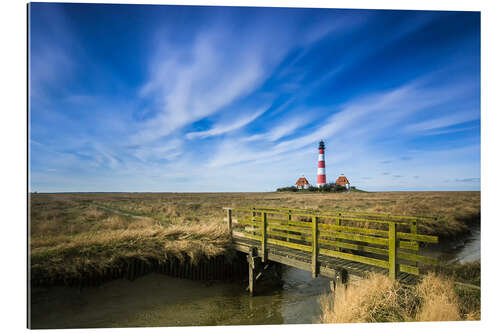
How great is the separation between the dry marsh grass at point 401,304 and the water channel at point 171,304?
1.35 metres

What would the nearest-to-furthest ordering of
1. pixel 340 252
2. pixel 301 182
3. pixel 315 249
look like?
1. pixel 340 252
2. pixel 315 249
3. pixel 301 182

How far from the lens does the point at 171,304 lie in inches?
220

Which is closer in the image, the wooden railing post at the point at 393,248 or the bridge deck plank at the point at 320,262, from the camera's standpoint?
the wooden railing post at the point at 393,248

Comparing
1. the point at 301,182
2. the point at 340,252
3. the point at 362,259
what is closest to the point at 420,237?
the point at 362,259

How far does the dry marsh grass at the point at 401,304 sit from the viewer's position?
364 cm

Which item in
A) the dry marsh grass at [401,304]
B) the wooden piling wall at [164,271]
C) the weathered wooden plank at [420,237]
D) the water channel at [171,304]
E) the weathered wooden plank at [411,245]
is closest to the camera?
the dry marsh grass at [401,304]

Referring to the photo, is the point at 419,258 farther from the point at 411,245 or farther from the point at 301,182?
the point at 301,182

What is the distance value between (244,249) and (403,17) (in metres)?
6.34

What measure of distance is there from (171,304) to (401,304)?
4437 mm

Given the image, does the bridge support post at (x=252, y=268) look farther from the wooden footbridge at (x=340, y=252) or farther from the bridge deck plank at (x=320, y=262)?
the bridge deck plank at (x=320, y=262)

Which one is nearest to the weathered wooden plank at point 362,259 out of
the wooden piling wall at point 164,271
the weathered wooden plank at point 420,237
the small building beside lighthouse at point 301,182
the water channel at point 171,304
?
the weathered wooden plank at point 420,237

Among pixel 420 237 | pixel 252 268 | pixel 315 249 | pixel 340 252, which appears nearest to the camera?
pixel 420 237

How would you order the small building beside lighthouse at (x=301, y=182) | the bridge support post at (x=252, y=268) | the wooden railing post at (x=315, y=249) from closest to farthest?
the wooden railing post at (x=315, y=249) → the bridge support post at (x=252, y=268) → the small building beside lighthouse at (x=301, y=182)
